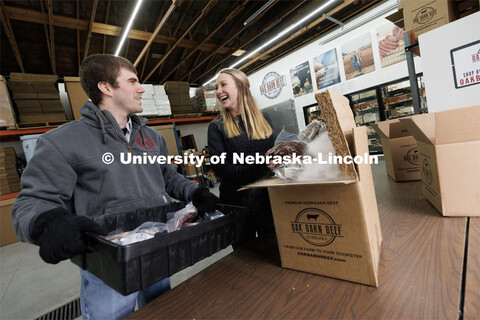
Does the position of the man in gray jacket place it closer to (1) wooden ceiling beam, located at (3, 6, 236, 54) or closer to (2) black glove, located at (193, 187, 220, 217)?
(2) black glove, located at (193, 187, 220, 217)

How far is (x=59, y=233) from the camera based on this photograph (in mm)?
586

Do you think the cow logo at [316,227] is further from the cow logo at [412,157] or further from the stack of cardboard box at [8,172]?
the stack of cardboard box at [8,172]

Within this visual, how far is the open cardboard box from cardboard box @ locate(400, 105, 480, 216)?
410 millimetres

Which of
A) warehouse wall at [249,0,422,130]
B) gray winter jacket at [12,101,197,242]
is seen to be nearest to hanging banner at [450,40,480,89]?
gray winter jacket at [12,101,197,242]

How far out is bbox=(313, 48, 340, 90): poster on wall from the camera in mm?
6169

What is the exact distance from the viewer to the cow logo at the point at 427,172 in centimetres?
93

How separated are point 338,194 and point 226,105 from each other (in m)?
1.13

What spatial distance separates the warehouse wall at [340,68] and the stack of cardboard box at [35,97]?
19.8 ft

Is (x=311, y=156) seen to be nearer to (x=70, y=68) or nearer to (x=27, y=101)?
(x=27, y=101)

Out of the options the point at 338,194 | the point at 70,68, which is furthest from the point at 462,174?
the point at 70,68

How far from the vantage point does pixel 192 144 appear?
646 cm

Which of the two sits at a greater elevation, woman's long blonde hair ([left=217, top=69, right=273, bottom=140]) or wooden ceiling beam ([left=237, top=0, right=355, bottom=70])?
wooden ceiling beam ([left=237, top=0, right=355, bottom=70])

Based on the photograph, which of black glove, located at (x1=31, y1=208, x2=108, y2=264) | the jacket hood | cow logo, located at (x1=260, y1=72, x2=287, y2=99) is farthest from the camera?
cow logo, located at (x1=260, y1=72, x2=287, y2=99)

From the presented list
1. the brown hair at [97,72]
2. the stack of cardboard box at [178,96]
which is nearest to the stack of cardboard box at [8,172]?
the stack of cardboard box at [178,96]
